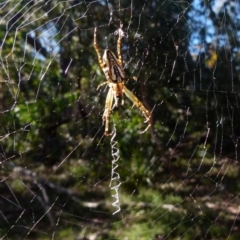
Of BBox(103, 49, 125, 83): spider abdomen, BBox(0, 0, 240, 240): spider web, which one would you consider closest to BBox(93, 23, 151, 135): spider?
BBox(103, 49, 125, 83): spider abdomen

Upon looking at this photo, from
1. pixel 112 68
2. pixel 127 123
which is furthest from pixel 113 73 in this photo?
pixel 127 123

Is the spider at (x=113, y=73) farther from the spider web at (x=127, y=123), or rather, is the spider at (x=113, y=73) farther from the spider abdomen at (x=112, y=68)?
the spider web at (x=127, y=123)

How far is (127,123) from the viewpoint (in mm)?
2949

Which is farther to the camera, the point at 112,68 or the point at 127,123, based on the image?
the point at 127,123

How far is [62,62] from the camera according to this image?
3.15 meters

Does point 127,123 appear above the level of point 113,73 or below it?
below

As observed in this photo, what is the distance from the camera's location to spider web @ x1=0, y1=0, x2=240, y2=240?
2836mm

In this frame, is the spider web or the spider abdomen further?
the spider web

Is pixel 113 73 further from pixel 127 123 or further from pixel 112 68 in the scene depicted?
pixel 127 123

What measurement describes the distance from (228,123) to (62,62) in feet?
3.78

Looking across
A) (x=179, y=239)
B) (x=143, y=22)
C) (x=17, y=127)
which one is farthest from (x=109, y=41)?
(x=179, y=239)

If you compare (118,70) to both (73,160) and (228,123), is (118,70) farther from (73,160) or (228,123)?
(73,160)

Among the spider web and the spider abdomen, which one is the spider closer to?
the spider abdomen

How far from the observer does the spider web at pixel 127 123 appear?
112 inches
